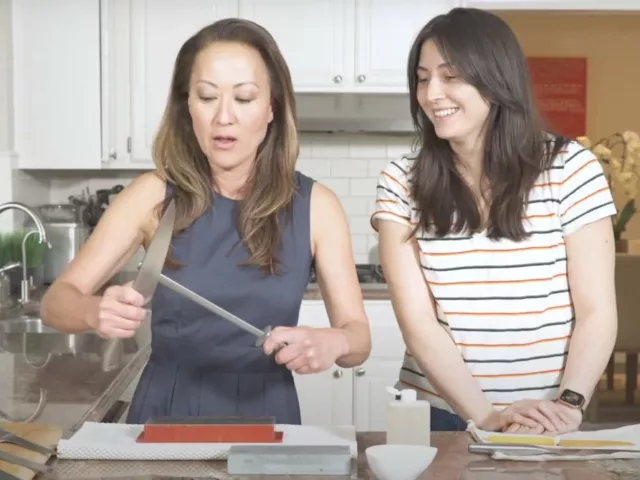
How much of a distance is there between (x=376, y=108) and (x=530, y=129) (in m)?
2.31

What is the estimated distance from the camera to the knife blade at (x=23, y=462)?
1.51 meters

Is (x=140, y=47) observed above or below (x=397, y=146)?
above

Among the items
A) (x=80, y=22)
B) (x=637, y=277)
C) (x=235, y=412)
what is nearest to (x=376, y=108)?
(x=80, y=22)

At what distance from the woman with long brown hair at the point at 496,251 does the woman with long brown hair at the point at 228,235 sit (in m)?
0.18

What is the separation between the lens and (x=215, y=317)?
1945 millimetres

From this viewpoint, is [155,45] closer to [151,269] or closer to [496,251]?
[496,251]

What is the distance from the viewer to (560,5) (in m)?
4.30

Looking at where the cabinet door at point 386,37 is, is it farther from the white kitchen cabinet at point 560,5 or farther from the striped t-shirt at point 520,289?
the striped t-shirt at point 520,289

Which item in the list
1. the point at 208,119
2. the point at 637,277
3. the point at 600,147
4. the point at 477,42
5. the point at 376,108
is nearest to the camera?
the point at 208,119

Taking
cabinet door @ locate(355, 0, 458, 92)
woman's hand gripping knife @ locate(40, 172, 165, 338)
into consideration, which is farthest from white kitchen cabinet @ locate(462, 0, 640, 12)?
woman's hand gripping knife @ locate(40, 172, 165, 338)

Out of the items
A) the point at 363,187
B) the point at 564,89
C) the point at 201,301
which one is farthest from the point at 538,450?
the point at 564,89

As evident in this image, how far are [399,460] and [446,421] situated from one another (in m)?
0.64

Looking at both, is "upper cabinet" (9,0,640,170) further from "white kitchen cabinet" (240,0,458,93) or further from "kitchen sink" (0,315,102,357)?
"kitchen sink" (0,315,102,357)

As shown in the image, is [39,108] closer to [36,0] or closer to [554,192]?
[36,0]
